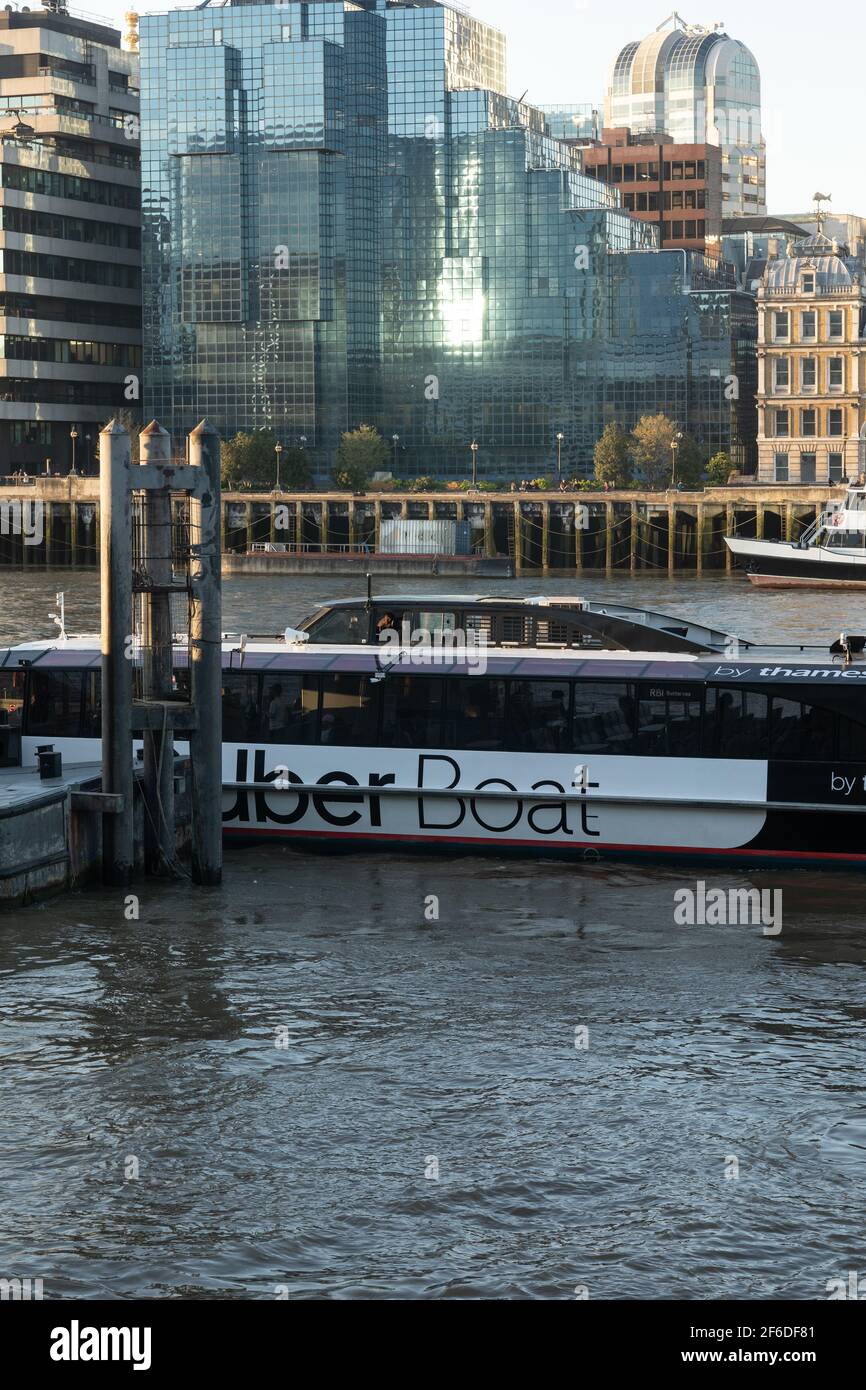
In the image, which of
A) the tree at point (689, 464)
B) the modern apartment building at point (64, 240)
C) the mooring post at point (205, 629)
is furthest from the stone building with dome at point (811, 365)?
the mooring post at point (205, 629)

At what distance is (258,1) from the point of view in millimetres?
172125

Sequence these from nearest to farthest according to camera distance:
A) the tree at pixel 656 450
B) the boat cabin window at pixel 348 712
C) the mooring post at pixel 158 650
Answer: the mooring post at pixel 158 650 < the boat cabin window at pixel 348 712 < the tree at pixel 656 450

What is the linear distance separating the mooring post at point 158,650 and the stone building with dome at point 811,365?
12004cm

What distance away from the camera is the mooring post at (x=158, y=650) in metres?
25.2

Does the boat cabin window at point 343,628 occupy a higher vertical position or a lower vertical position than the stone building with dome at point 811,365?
lower

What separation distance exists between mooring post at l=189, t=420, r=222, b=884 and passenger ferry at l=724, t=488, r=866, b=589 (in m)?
79.8

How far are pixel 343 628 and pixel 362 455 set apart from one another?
430 feet

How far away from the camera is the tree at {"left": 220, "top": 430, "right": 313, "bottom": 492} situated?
509ft

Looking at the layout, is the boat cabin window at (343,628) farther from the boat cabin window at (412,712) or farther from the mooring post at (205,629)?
the mooring post at (205,629)

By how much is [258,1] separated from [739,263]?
2220 inches

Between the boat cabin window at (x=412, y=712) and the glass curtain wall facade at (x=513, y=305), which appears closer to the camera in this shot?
the boat cabin window at (x=412, y=712)

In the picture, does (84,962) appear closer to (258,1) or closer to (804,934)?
(804,934)
